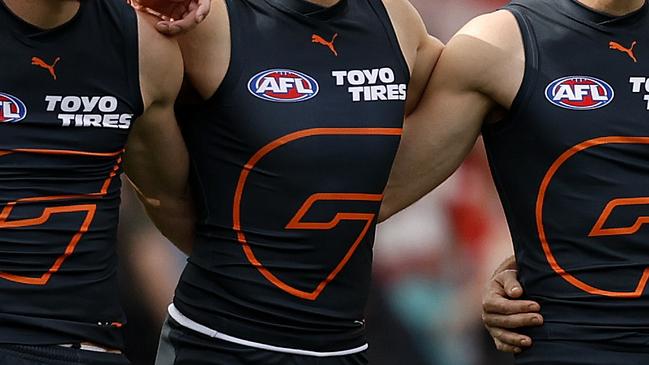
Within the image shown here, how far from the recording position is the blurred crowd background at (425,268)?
614cm

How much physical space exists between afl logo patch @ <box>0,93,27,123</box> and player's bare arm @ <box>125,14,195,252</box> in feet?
1.19

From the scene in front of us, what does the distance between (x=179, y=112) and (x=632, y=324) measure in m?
1.45

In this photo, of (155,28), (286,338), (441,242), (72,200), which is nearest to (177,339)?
(286,338)

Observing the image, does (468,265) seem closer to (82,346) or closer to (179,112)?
(179,112)

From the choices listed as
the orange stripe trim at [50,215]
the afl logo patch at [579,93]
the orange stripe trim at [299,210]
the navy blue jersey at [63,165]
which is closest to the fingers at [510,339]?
the orange stripe trim at [299,210]

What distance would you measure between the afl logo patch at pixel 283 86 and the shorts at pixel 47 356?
34.1 inches

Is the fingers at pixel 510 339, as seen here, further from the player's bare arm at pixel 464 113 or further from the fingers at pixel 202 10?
the fingers at pixel 202 10

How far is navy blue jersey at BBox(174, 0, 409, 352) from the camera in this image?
14.1 ft

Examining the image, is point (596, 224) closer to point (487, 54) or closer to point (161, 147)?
point (487, 54)

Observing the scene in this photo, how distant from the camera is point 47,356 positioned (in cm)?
389

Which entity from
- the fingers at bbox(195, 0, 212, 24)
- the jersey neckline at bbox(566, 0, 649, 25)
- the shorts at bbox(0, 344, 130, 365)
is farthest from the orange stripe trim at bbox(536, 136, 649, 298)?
the shorts at bbox(0, 344, 130, 365)

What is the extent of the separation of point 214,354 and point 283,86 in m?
0.79

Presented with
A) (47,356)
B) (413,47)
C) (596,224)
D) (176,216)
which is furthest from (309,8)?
(47,356)

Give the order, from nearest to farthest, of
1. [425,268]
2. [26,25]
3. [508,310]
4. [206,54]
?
1. [26,25]
2. [206,54]
3. [508,310]
4. [425,268]
